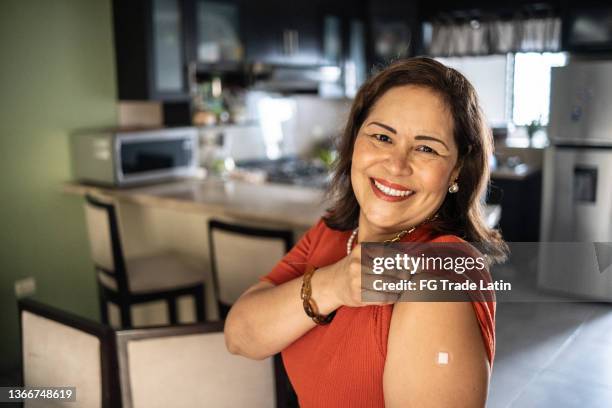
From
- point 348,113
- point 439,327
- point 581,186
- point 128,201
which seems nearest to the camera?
point 439,327

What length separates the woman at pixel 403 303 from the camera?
868mm

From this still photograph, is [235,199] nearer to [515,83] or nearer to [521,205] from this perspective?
[521,205]

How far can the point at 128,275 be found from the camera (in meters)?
2.83

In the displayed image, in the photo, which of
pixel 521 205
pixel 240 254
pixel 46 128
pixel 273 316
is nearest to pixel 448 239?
pixel 273 316

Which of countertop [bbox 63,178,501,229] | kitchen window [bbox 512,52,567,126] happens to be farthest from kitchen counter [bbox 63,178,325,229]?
kitchen window [bbox 512,52,567,126]

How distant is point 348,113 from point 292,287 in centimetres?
42

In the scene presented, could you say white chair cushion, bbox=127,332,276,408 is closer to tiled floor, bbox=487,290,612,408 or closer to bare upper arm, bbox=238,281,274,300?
bare upper arm, bbox=238,281,274,300

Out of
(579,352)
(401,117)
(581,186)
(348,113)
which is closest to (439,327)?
(401,117)

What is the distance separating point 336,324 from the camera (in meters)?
1.06

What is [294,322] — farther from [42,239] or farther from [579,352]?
[42,239]

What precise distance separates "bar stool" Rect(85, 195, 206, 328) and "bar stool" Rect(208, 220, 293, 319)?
0.34m

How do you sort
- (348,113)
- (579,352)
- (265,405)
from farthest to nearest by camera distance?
(579,352) < (265,405) < (348,113)

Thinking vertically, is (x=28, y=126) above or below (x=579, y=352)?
above

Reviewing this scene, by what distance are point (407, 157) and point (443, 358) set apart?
1.16 ft
